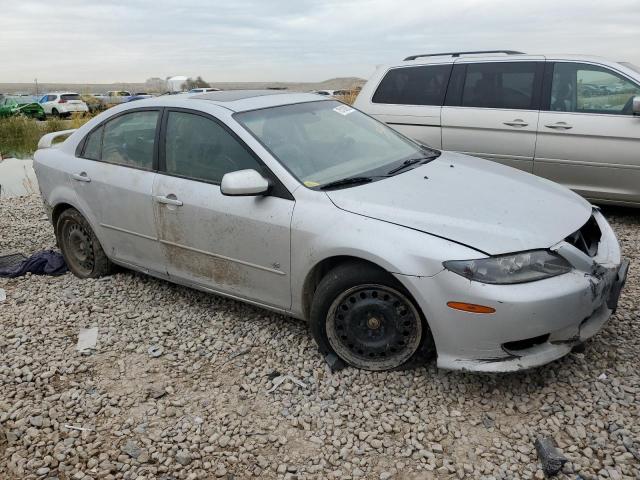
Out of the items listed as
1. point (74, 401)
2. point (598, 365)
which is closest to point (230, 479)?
point (74, 401)

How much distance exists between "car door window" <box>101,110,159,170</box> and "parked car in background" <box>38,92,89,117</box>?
1129 inches

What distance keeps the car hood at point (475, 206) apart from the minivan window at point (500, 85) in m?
2.54

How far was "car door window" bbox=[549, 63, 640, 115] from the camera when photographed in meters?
5.59

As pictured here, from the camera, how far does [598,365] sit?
325 centimetres

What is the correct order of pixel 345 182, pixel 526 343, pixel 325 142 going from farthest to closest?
pixel 325 142, pixel 345 182, pixel 526 343

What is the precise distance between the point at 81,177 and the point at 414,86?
3.90m

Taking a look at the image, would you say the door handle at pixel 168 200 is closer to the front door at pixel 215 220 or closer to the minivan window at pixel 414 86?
the front door at pixel 215 220

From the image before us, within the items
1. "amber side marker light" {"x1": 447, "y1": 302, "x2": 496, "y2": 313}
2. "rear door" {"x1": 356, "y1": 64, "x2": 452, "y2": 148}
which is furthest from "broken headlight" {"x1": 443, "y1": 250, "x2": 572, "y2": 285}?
"rear door" {"x1": 356, "y1": 64, "x2": 452, "y2": 148}

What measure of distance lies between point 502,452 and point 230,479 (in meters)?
1.29

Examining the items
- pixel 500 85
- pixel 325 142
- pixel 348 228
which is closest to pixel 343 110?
pixel 325 142

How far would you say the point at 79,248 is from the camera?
5.00m

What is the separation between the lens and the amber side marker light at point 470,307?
278 cm

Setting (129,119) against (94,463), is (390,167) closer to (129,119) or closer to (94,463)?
(129,119)

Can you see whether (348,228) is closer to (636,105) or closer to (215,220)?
(215,220)
